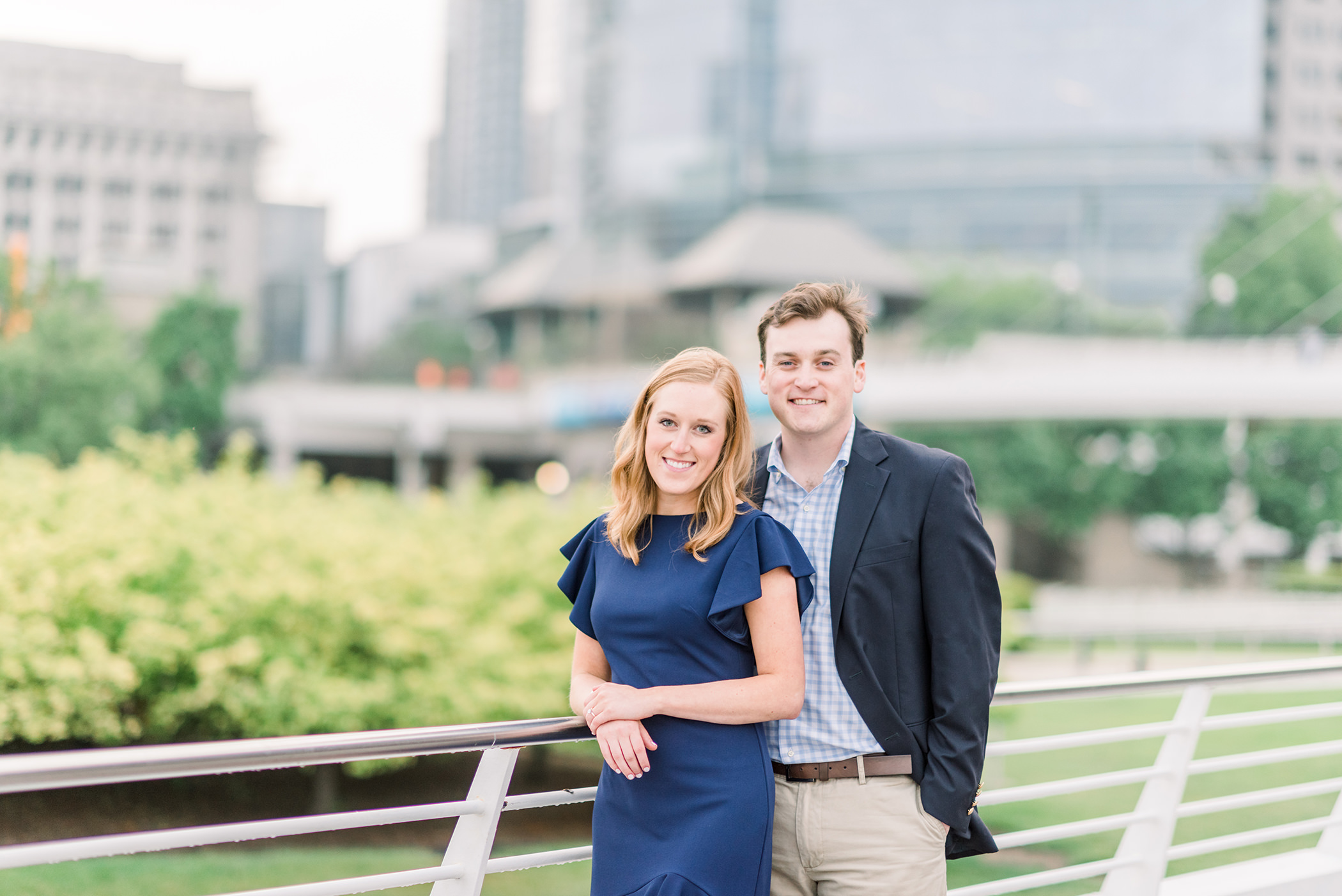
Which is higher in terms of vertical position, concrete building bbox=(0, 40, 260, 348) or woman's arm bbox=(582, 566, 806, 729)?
concrete building bbox=(0, 40, 260, 348)

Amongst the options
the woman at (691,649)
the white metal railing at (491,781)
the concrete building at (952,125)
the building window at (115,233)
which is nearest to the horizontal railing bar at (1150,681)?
the white metal railing at (491,781)

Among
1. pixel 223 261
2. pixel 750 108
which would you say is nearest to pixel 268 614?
pixel 223 261

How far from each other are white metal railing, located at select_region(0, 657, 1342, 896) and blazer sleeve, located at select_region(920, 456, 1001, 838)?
0.44 ft

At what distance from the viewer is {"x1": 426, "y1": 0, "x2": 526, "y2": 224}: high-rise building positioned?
99062mm

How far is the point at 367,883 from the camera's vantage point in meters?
2.08

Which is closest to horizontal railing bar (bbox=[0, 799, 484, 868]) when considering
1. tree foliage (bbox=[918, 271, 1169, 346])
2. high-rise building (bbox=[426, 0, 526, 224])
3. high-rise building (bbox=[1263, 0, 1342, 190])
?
tree foliage (bbox=[918, 271, 1169, 346])

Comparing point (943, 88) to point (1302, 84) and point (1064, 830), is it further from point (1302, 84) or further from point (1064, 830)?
point (1064, 830)

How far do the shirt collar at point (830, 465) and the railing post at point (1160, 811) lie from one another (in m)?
1.63

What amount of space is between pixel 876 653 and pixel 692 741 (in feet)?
1.33

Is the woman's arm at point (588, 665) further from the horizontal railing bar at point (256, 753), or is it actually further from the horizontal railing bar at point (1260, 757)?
the horizontal railing bar at point (1260, 757)

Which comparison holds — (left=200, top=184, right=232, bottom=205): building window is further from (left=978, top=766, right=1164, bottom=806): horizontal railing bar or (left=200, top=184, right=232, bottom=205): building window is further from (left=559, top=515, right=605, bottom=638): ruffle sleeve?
(left=559, top=515, right=605, bottom=638): ruffle sleeve

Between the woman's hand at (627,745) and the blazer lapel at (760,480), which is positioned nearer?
the woman's hand at (627,745)

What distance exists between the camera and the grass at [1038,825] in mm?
7738

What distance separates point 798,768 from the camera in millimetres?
2092
